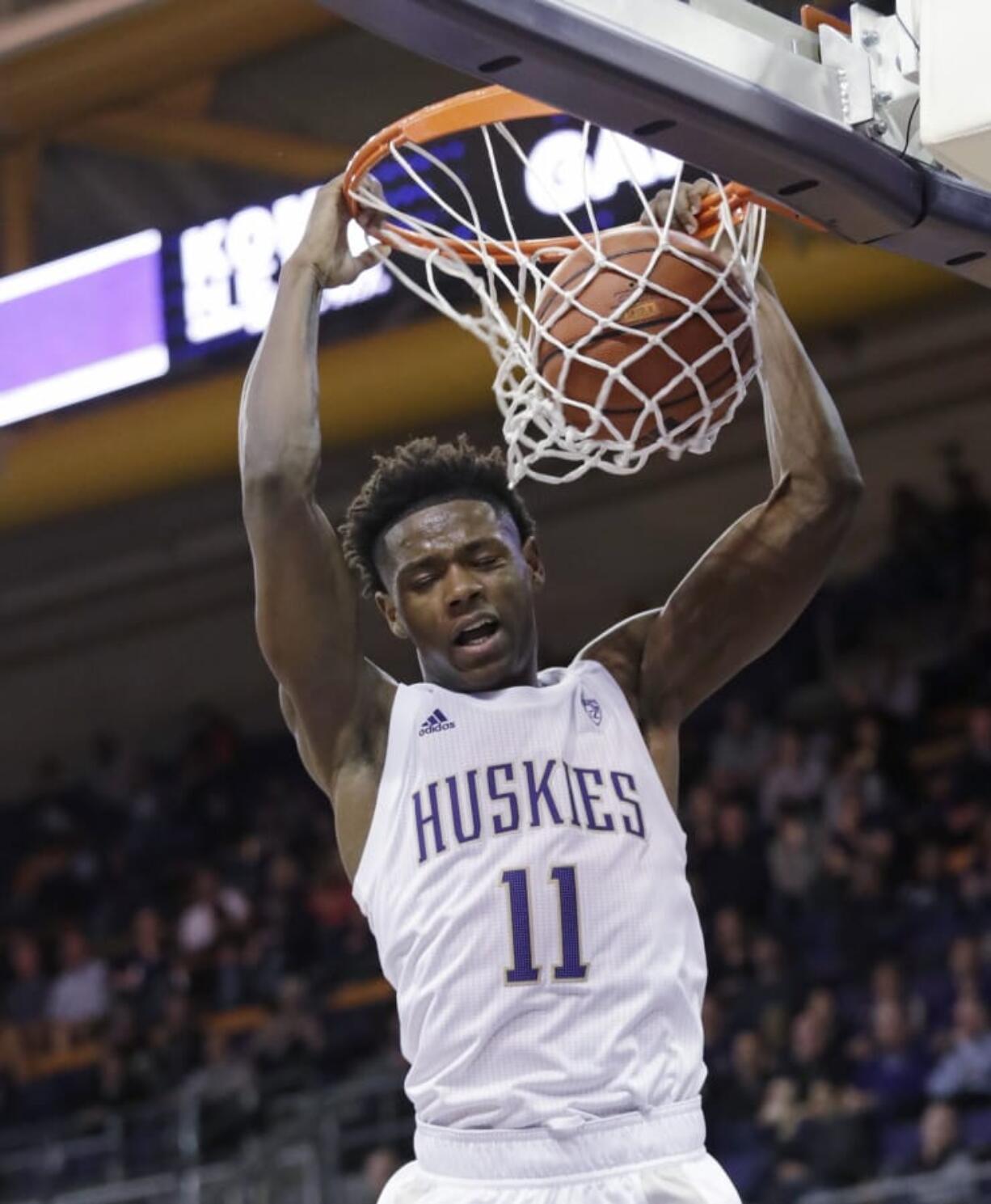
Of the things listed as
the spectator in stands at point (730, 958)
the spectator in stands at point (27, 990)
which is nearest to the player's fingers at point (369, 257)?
the spectator in stands at point (730, 958)

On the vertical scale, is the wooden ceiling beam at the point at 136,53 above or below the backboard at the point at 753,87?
above

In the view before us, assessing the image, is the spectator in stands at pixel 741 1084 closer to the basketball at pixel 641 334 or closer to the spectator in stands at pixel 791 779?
the spectator in stands at pixel 791 779

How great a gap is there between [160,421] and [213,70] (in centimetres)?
178

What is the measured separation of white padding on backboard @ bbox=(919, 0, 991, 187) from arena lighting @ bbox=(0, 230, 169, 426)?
23.8 ft

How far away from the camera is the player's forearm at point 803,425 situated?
147 inches

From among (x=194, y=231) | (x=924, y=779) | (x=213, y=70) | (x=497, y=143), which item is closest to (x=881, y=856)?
(x=924, y=779)

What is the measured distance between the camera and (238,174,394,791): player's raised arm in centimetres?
347

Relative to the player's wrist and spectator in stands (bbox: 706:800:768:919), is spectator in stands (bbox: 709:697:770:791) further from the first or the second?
the player's wrist

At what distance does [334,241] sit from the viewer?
3.62 metres

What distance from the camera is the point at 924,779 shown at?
10586 mm

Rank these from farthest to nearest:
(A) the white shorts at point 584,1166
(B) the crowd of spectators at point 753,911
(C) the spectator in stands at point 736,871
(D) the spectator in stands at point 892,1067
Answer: (C) the spectator in stands at point 736,871
(B) the crowd of spectators at point 753,911
(D) the spectator in stands at point 892,1067
(A) the white shorts at point 584,1166

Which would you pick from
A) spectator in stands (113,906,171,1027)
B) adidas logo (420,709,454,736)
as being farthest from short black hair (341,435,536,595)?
spectator in stands (113,906,171,1027)

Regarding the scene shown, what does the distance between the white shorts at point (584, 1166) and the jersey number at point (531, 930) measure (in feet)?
0.73

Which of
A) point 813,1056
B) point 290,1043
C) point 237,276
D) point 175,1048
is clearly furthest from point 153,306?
point 813,1056
